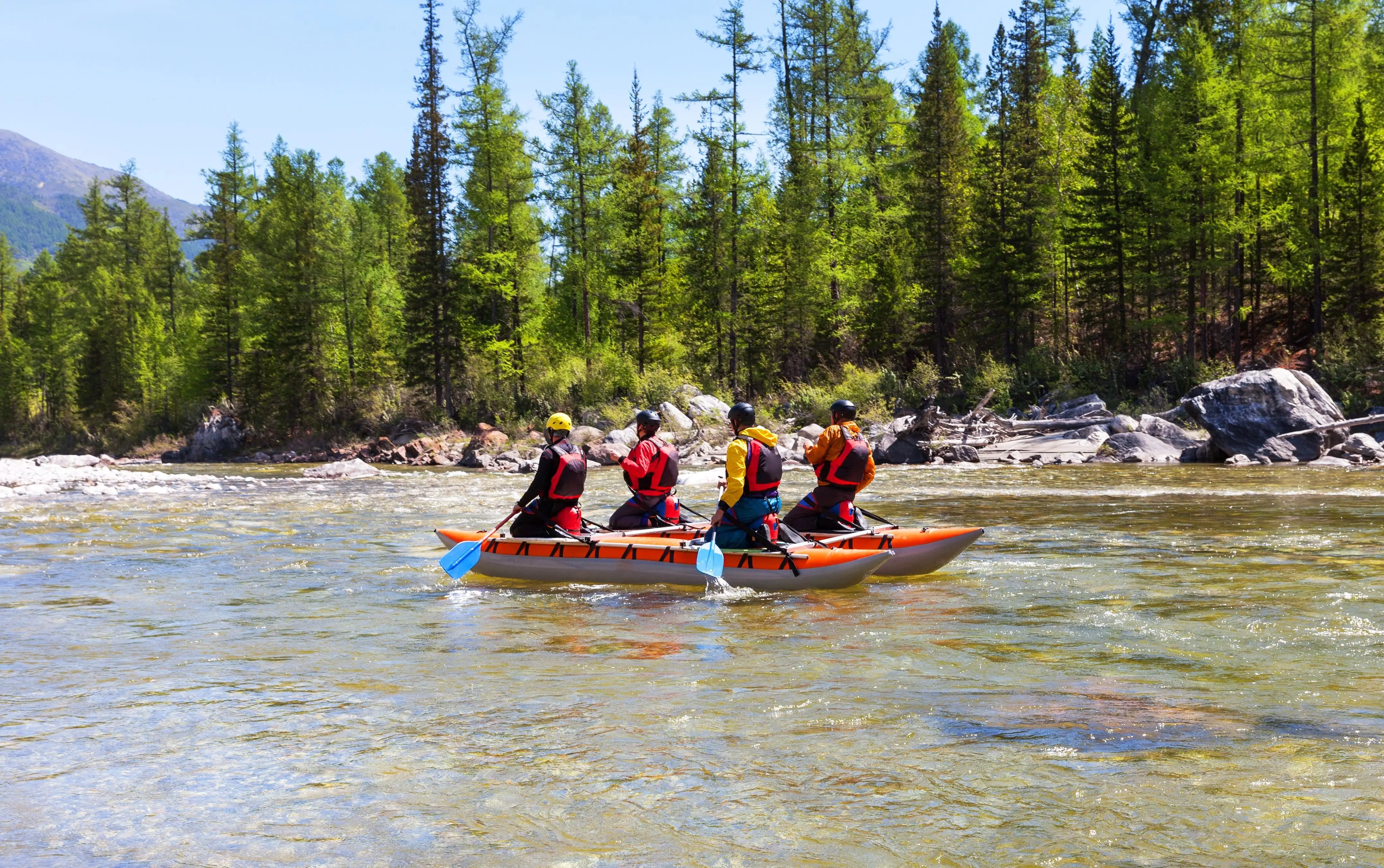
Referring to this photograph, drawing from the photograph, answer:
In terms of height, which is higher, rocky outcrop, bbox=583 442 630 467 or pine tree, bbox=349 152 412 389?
pine tree, bbox=349 152 412 389

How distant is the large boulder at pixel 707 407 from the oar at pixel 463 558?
2063 centimetres

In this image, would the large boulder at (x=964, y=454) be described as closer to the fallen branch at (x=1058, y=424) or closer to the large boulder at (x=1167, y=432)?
the fallen branch at (x=1058, y=424)

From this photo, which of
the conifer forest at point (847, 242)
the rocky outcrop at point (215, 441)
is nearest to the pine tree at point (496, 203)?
the conifer forest at point (847, 242)

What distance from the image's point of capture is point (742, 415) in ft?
31.3

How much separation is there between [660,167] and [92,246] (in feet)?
127

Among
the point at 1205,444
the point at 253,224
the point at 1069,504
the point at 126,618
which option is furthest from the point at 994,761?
the point at 253,224

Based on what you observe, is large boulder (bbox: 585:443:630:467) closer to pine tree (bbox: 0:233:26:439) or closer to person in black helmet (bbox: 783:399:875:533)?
person in black helmet (bbox: 783:399:875:533)

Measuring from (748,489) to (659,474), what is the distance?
1473 millimetres

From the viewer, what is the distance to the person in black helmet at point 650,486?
10.7 meters

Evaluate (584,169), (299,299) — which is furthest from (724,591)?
(299,299)

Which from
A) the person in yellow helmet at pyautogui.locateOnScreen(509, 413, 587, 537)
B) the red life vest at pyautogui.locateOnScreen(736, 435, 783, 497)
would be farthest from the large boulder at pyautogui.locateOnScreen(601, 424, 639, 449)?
the red life vest at pyautogui.locateOnScreen(736, 435, 783, 497)

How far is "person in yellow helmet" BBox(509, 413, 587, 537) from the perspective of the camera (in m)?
10.3

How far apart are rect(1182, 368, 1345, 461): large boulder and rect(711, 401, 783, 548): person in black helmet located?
15.6m

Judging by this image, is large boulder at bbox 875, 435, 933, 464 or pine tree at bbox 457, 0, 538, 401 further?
pine tree at bbox 457, 0, 538, 401
